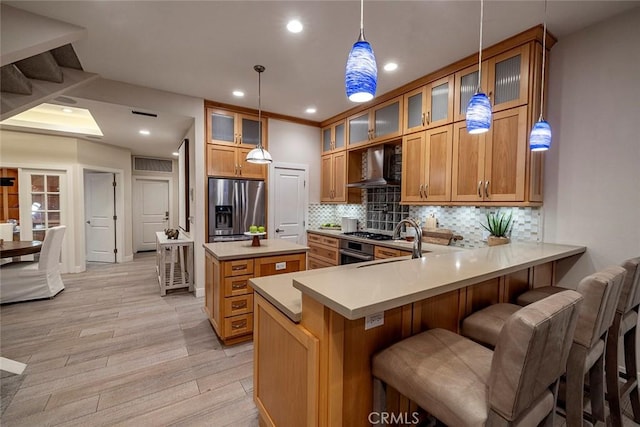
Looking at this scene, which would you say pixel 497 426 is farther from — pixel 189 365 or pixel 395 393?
pixel 189 365

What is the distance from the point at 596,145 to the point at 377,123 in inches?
92.2

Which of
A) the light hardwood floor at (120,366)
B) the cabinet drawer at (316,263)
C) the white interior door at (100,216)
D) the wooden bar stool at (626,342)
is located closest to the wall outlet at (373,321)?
the light hardwood floor at (120,366)

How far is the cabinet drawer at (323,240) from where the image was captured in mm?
4229

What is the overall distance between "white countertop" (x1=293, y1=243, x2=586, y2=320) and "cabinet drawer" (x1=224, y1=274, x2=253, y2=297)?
4.79ft

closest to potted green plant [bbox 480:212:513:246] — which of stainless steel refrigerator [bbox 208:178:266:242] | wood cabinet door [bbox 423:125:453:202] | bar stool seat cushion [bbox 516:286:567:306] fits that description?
wood cabinet door [bbox 423:125:453:202]

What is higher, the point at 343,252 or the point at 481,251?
the point at 481,251

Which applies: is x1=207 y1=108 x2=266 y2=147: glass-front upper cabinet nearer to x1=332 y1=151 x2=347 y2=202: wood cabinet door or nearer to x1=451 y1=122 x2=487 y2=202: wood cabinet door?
x1=332 y1=151 x2=347 y2=202: wood cabinet door

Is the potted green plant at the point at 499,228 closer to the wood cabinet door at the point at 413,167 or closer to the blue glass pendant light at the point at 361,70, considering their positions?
the wood cabinet door at the point at 413,167

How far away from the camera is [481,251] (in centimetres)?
211

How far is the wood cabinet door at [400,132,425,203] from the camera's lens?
3.29 m

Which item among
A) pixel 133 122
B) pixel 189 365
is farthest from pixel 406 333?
pixel 133 122

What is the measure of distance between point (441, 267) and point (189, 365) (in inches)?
86.8

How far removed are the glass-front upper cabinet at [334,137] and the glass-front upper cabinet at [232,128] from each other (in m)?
1.16

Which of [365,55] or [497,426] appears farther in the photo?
[365,55]
